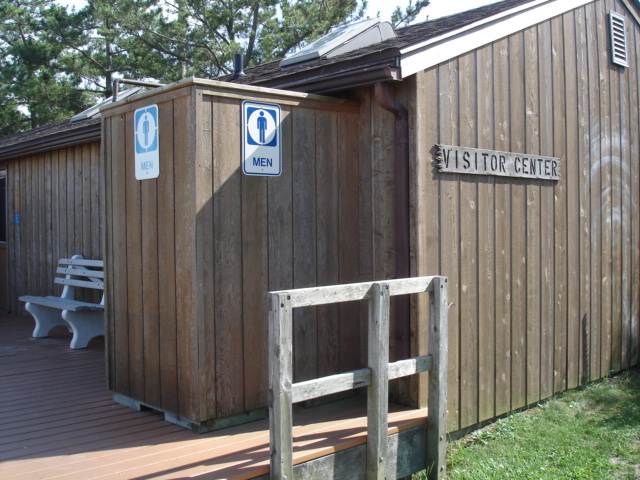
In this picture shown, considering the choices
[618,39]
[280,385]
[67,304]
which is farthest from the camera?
[67,304]

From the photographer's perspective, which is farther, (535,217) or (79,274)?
(79,274)

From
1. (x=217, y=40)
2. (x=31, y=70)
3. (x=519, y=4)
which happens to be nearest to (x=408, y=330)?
(x=519, y=4)

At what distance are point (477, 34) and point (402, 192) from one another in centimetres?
141

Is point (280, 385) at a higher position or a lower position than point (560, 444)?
higher

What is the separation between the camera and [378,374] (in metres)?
3.92

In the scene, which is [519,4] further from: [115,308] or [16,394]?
[16,394]

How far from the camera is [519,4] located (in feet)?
18.7

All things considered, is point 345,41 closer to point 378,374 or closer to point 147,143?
point 147,143

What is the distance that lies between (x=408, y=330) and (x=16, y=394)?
2.96 metres

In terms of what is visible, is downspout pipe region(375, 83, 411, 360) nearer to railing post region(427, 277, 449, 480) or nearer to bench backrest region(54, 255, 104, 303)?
railing post region(427, 277, 449, 480)

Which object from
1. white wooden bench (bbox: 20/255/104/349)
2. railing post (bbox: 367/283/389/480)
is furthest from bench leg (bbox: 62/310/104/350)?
railing post (bbox: 367/283/389/480)

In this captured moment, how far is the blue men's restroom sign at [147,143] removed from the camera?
4570 mm

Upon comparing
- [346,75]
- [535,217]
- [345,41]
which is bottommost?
[535,217]

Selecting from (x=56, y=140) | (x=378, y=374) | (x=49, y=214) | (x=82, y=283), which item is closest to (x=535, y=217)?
(x=378, y=374)
